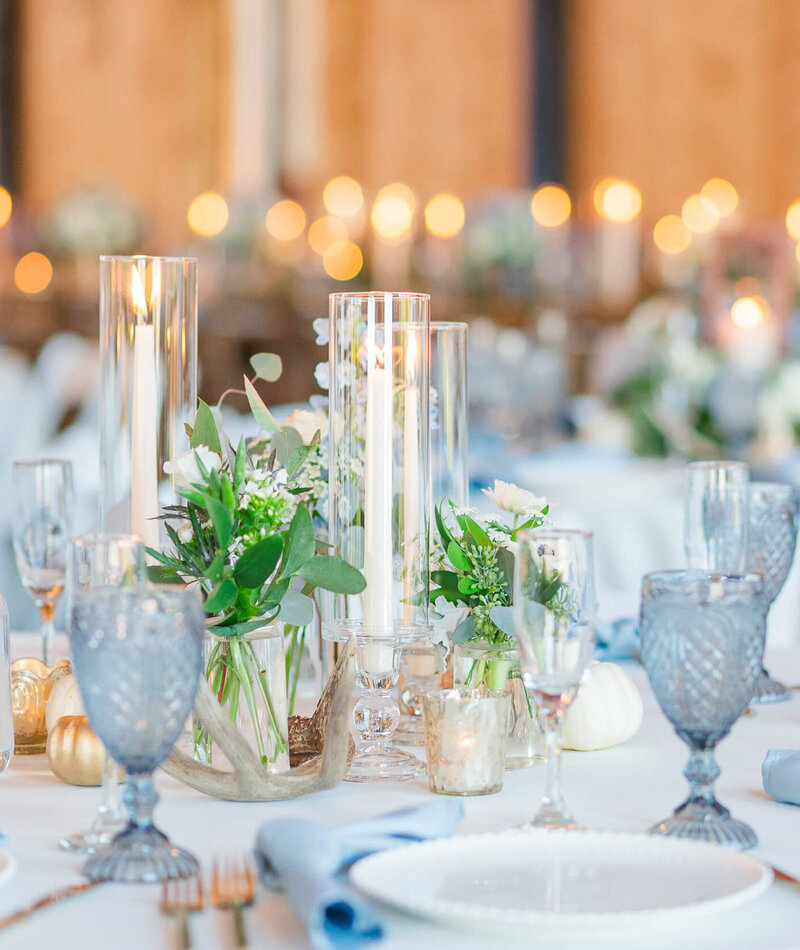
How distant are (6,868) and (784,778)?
0.55 meters

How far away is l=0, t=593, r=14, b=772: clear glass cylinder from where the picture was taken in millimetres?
1121

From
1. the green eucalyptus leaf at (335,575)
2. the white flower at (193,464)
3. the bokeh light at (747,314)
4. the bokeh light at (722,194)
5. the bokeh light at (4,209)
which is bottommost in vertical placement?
the green eucalyptus leaf at (335,575)

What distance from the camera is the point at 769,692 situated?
4.83 feet

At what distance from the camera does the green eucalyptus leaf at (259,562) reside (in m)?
1.06

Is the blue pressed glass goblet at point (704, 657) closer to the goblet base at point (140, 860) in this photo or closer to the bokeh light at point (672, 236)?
the goblet base at point (140, 860)

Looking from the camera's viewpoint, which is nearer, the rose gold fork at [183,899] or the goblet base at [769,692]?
the rose gold fork at [183,899]

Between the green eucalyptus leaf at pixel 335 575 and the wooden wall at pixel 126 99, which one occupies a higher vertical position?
the wooden wall at pixel 126 99

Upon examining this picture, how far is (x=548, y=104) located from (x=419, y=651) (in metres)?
8.17

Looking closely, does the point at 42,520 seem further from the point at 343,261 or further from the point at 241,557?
the point at 343,261

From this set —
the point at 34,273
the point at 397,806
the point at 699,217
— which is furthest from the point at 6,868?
the point at 699,217

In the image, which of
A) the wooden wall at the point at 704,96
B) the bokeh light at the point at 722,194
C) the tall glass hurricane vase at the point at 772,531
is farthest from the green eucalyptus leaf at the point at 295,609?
the wooden wall at the point at 704,96

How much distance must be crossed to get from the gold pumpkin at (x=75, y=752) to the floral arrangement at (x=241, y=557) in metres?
0.09

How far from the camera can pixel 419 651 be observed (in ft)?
4.41

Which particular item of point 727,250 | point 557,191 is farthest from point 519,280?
point 727,250
